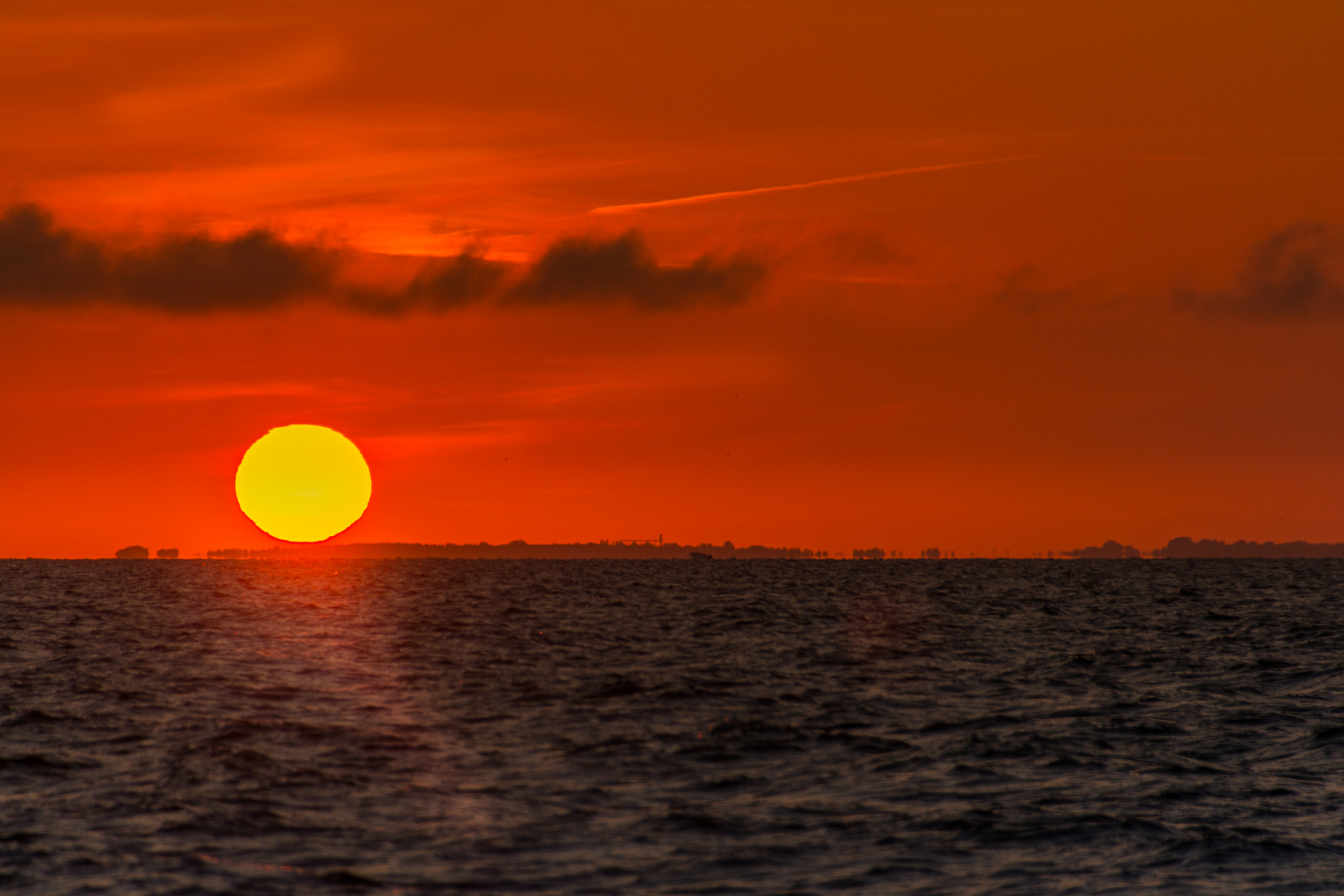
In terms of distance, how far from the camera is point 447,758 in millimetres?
28234

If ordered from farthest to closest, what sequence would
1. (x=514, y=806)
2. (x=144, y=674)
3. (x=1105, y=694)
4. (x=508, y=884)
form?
(x=144, y=674), (x=1105, y=694), (x=514, y=806), (x=508, y=884)

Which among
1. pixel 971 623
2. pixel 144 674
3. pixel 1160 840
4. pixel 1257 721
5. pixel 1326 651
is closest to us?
pixel 1160 840

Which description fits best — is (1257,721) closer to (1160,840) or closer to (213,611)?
→ (1160,840)

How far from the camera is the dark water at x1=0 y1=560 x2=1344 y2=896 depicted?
64.6ft

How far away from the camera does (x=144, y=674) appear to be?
44031 millimetres

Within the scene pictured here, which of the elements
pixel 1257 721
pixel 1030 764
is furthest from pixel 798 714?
pixel 1257 721

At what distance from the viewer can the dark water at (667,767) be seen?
19.7 m

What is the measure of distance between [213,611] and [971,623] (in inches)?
2061

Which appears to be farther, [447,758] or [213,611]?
[213,611]

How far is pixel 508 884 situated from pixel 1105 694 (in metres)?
27.5

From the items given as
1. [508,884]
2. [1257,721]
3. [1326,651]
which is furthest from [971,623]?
[508,884]

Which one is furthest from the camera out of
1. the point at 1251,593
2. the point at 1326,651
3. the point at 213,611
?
the point at 1251,593

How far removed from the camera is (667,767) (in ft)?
90.6

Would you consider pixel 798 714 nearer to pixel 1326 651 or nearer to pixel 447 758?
pixel 447 758
